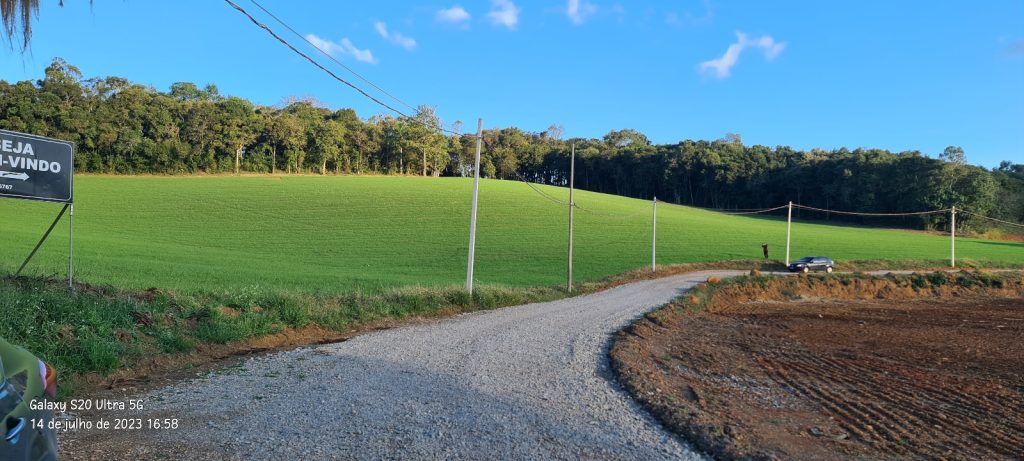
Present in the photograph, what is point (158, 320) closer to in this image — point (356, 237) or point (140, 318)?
point (140, 318)

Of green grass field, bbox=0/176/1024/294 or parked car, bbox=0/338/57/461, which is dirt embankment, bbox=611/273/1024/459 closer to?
parked car, bbox=0/338/57/461

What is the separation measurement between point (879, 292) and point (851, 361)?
23.9 metres

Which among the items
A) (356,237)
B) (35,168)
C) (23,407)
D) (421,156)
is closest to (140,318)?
(35,168)

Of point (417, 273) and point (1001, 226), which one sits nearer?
point (417, 273)

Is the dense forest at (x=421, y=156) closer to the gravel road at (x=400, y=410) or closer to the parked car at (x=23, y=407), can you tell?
the gravel road at (x=400, y=410)

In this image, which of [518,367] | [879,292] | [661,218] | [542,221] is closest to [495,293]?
[518,367]

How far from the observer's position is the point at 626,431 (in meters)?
6.09

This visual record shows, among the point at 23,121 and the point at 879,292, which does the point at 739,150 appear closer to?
the point at 879,292

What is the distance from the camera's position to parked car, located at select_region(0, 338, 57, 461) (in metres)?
2.55

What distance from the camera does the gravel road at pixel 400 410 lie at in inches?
203

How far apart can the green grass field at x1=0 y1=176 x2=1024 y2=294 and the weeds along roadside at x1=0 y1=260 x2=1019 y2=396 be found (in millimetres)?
5177

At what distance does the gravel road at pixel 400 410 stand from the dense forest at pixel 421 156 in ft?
181

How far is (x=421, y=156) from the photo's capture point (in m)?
110

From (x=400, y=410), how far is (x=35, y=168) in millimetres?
8443
